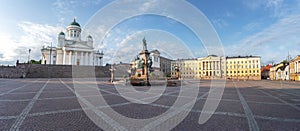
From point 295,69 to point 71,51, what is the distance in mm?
86928

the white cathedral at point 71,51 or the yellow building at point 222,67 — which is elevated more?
the white cathedral at point 71,51

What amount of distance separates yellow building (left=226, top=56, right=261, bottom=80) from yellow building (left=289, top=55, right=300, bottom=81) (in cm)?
2574

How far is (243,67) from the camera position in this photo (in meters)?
83.2

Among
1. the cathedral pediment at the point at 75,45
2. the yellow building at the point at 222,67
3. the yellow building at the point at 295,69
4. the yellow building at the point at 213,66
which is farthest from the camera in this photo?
the yellow building at the point at 213,66

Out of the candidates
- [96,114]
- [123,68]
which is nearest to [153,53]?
[123,68]

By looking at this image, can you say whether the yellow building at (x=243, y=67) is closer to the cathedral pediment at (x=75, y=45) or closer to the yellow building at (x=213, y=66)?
the yellow building at (x=213, y=66)

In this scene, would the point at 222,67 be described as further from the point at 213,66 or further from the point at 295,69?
the point at 295,69

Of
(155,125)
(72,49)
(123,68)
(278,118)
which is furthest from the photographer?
(72,49)

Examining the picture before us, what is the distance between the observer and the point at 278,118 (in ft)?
17.1

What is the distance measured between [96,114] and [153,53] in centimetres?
6521

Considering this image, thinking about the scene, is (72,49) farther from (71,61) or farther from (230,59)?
(230,59)

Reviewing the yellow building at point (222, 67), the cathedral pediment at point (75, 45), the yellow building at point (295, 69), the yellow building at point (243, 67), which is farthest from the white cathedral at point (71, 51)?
the yellow building at point (295, 69)

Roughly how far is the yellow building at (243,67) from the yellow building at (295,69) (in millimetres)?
25737

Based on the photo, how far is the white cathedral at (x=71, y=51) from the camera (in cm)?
7075
